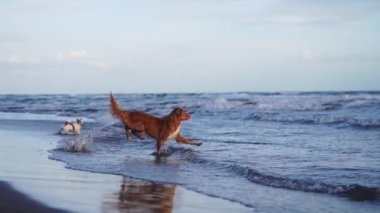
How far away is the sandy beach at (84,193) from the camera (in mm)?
6297

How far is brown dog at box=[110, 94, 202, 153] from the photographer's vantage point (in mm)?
11930

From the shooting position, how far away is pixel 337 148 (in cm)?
1212

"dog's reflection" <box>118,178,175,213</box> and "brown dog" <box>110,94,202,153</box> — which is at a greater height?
"brown dog" <box>110,94,202,153</box>

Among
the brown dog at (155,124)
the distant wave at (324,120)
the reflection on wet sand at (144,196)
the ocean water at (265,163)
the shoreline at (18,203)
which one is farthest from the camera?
the distant wave at (324,120)

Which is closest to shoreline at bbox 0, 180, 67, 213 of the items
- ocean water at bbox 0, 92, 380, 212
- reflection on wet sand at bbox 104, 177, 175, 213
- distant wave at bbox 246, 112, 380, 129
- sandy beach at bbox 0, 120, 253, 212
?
sandy beach at bbox 0, 120, 253, 212

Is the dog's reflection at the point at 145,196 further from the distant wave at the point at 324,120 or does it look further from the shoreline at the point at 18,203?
the distant wave at the point at 324,120

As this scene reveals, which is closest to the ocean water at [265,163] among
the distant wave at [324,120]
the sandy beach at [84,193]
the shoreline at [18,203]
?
the distant wave at [324,120]

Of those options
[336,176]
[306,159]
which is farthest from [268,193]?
[306,159]

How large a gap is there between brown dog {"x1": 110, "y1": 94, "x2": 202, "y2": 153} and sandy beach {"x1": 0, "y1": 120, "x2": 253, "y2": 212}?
7.53 feet

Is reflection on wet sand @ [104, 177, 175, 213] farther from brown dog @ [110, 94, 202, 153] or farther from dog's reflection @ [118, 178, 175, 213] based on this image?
brown dog @ [110, 94, 202, 153]

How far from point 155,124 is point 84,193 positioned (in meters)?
4.92

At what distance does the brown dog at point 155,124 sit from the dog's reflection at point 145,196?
338 cm

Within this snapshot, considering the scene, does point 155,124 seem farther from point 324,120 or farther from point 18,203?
point 324,120

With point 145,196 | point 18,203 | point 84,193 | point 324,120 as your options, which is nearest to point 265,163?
point 145,196
